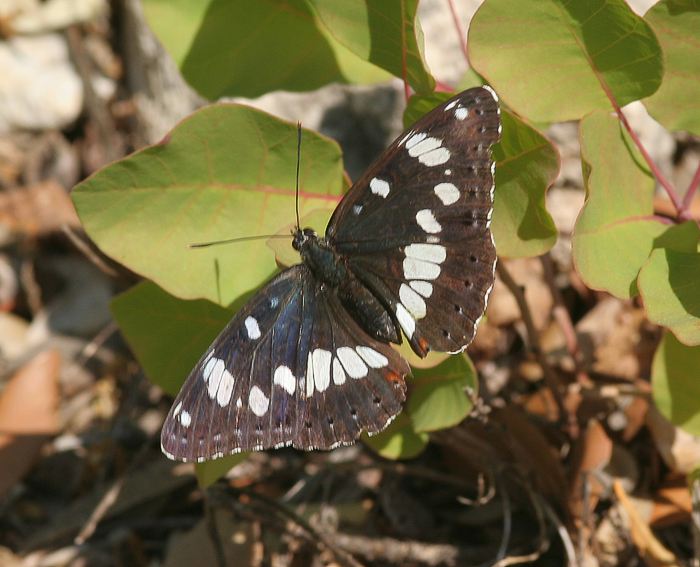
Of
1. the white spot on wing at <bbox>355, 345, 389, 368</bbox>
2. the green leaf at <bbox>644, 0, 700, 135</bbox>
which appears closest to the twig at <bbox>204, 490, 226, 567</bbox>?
the white spot on wing at <bbox>355, 345, 389, 368</bbox>

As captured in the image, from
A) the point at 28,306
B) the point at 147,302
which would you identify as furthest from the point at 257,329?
the point at 28,306

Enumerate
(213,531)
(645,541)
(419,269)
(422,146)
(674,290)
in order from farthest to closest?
(213,531)
(645,541)
(419,269)
(422,146)
(674,290)

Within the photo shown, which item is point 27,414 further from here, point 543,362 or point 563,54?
point 563,54

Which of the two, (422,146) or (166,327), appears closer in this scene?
(422,146)

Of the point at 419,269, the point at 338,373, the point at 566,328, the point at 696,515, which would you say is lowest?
the point at 696,515

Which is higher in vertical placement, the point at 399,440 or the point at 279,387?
the point at 279,387

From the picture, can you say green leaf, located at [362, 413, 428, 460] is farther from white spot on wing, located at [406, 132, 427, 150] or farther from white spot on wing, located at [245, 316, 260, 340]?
white spot on wing, located at [406, 132, 427, 150]

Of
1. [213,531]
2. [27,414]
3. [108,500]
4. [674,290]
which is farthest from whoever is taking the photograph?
[27,414]

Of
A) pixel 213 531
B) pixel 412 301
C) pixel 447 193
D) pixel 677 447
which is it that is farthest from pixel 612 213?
pixel 213 531
